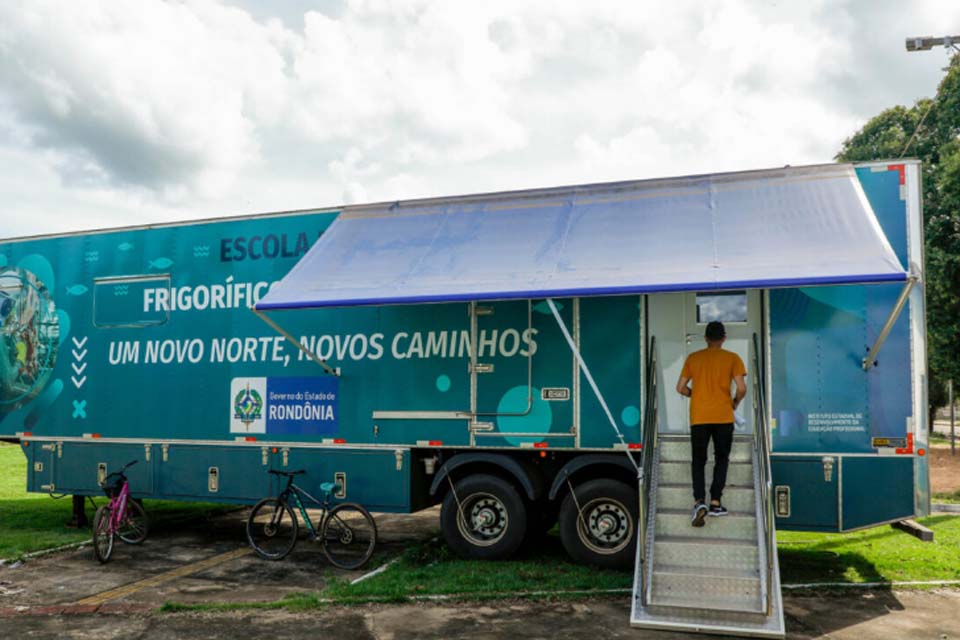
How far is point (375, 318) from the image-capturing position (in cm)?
937

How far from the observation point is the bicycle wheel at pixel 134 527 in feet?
33.4

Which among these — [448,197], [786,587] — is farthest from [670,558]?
[448,197]

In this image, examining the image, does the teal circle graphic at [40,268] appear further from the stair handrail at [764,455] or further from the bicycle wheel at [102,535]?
the stair handrail at [764,455]

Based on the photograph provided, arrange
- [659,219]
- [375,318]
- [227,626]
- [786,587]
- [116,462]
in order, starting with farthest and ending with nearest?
[116,462] → [375,318] → [659,219] → [786,587] → [227,626]

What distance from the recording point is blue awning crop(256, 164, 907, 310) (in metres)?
6.92

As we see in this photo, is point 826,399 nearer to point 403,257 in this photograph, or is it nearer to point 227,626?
point 403,257

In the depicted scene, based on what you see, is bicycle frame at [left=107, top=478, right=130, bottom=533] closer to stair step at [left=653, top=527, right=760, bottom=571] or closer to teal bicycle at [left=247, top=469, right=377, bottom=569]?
teal bicycle at [left=247, top=469, right=377, bottom=569]

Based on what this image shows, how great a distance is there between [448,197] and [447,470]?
10.1 ft

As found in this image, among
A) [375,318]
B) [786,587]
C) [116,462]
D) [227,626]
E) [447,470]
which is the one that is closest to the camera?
[227,626]

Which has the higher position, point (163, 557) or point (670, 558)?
point (670, 558)

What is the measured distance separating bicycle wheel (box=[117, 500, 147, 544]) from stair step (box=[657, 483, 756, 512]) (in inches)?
258

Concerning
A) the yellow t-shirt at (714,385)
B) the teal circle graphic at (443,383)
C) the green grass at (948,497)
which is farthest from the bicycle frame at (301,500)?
the green grass at (948,497)

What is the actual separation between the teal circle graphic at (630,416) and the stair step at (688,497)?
0.76m

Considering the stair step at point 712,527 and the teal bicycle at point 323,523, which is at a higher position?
the stair step at point 712,527
